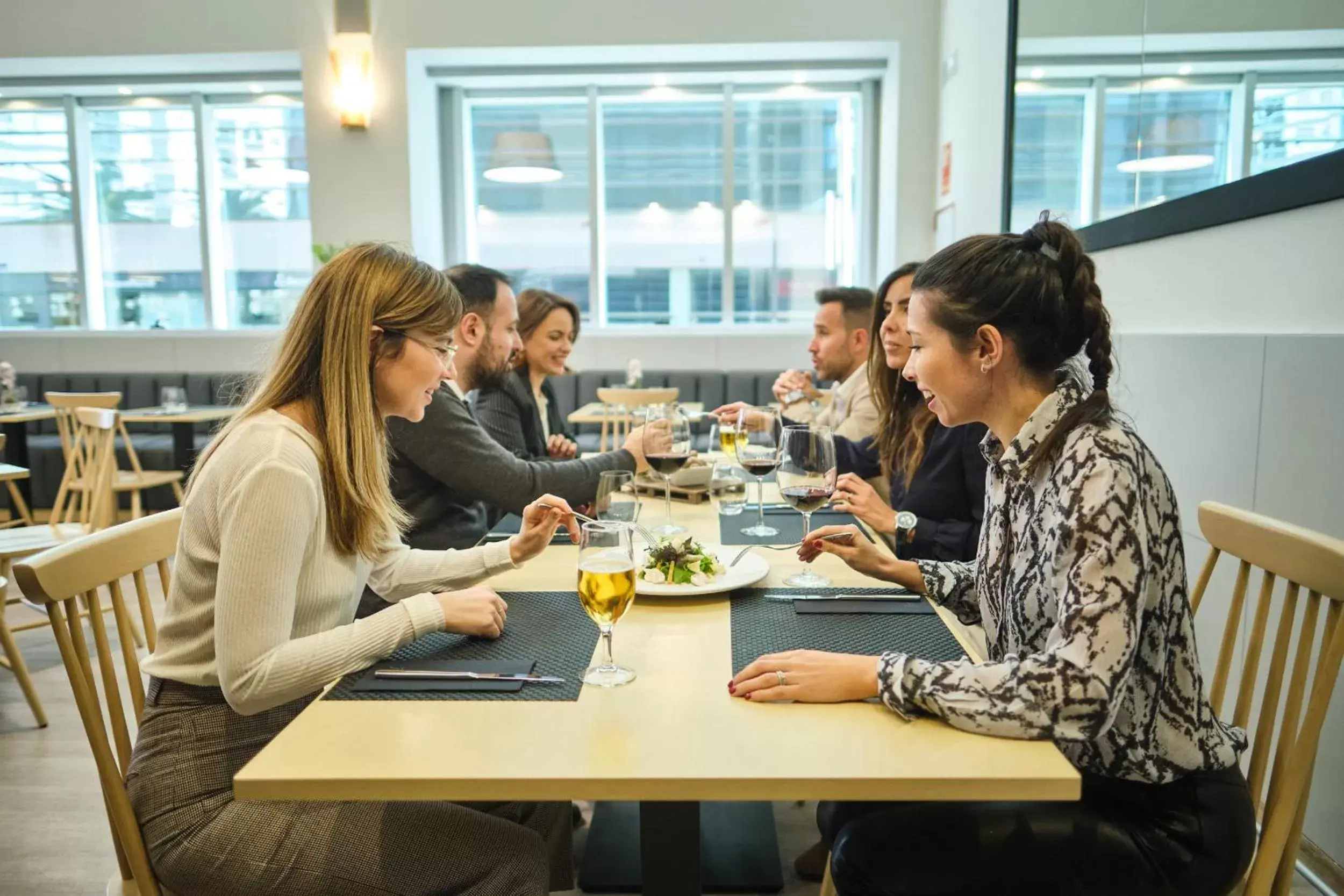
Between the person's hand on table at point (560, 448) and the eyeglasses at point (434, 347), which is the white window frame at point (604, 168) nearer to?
the person's hand on table at point (560, 448)

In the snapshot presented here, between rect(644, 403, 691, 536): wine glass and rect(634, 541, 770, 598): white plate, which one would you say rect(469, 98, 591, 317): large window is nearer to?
rect(644, 403, 691, 536): wine glass

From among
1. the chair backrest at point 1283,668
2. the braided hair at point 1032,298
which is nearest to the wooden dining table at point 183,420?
the braided hair at point 1032,298

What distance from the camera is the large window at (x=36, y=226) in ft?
23.6

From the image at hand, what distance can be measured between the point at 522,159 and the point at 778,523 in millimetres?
5471

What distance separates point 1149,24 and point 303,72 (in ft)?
17.5

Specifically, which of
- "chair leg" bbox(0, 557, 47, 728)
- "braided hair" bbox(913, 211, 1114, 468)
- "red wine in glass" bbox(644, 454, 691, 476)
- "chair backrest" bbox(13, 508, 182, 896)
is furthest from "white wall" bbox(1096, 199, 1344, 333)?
"chair leg" bbox(0, 557, 47, 728)

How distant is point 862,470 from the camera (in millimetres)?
2783

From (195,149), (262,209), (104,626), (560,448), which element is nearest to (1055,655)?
(104,626)

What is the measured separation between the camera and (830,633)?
4.09ft

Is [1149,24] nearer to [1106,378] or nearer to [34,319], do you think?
[1106,378]

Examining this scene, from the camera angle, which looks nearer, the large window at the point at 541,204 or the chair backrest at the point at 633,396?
the chair backrest at the point at 633,396

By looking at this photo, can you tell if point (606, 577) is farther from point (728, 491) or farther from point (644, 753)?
point (728, 491)

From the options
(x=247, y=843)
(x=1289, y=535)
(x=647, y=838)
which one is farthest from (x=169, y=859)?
(x=1289, y=535)

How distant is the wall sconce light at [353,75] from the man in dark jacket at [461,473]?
481cm
